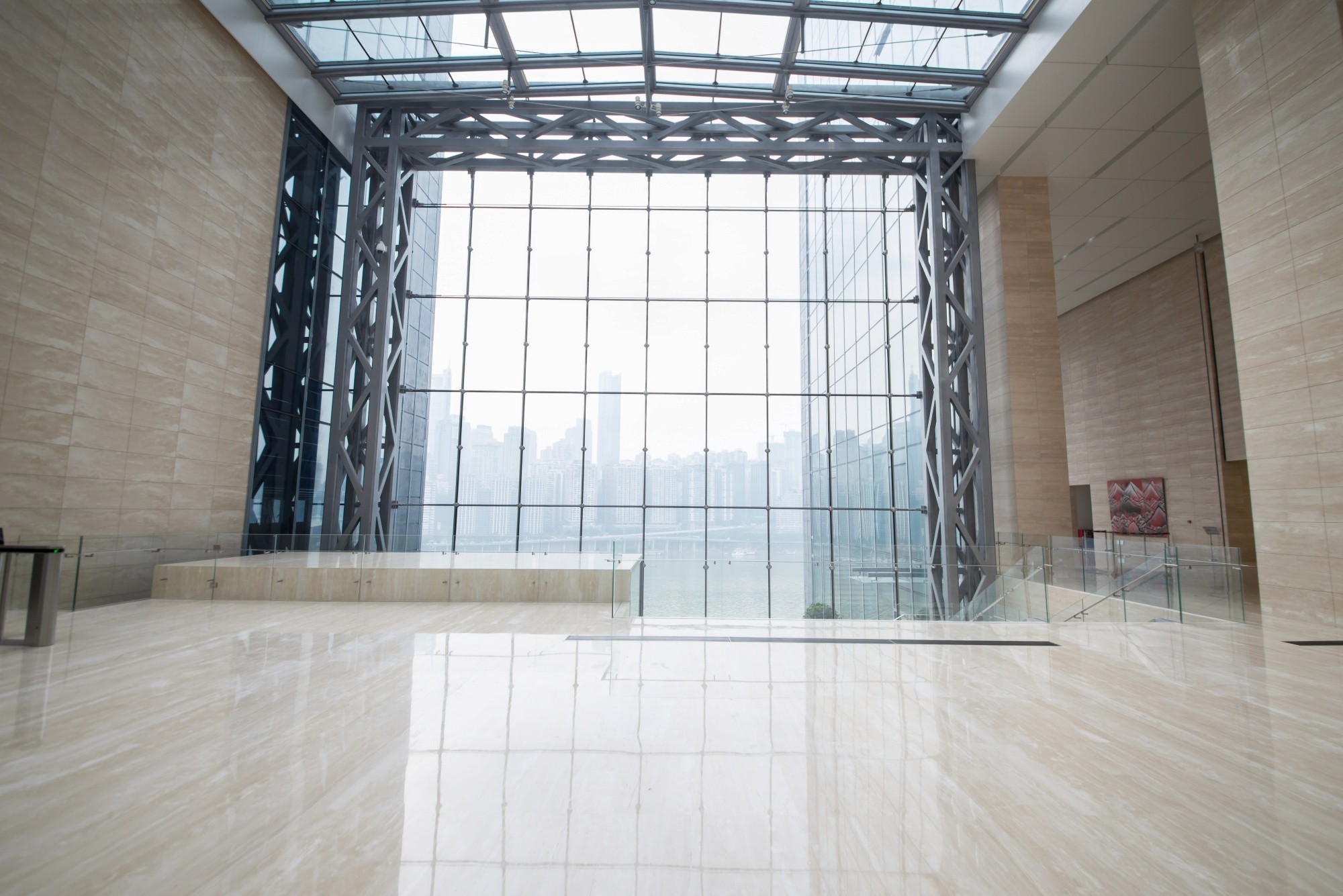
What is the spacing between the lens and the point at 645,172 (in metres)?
17.3

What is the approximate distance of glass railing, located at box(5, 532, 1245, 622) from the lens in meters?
9.21

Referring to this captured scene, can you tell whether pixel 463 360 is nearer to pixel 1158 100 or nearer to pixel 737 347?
pixel 737 347

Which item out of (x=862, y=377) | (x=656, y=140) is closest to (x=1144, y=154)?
(x=862, y=377)

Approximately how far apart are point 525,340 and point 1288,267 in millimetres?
15547

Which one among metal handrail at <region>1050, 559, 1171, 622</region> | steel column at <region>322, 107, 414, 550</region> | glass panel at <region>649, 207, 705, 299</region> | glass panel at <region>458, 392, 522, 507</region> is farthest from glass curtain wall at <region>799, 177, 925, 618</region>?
steel column at <region>322, 107, 414, 550</region>

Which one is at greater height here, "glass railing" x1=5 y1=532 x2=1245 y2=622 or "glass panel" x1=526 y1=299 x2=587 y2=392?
"glass panel" x1=526 y1=299 x2=587 y2=392

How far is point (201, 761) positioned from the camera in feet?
12.5

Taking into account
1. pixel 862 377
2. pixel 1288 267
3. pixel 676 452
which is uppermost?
pixel 862 377

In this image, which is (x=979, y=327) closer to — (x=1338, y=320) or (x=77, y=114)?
(x=1338, y=320)

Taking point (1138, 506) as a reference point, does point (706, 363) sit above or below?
above

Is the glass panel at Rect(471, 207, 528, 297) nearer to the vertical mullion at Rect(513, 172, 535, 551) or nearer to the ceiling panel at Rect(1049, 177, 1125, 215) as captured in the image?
the vertical mullion at Rect(513, 172, 535, 551)

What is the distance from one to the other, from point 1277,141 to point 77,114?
58.1 feet

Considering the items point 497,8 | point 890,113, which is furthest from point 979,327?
point 497,8

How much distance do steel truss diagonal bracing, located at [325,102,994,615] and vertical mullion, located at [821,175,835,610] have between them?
2.39 meters
